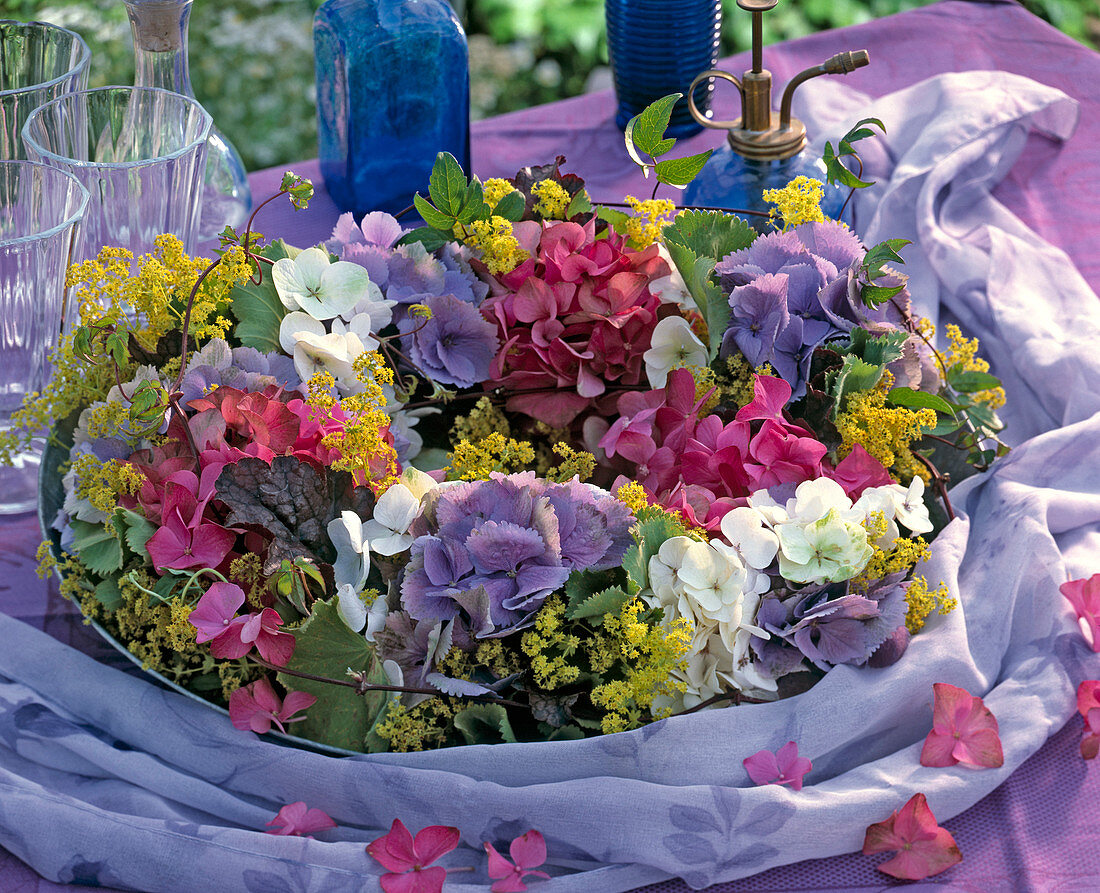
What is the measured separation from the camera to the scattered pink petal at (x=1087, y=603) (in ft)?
1.99

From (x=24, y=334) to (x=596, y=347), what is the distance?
0.33 m

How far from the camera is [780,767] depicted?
0.55 m

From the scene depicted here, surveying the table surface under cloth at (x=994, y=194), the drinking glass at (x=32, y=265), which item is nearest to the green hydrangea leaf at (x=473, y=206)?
the drinking glass at (x=32, y=265)

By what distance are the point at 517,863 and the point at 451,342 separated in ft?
0.94

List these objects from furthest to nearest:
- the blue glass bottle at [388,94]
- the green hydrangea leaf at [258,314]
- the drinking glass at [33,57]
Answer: the blue glass bottle at [388,94]
the drinking glass at [33,57]
the green hydrangea leaf at [258,314]

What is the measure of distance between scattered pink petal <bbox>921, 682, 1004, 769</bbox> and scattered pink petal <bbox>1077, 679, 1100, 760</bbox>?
0.06m

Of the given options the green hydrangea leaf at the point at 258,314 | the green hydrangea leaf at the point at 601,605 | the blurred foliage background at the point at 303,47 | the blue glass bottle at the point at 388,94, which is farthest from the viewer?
the blurred foliage background at the point at 303,47

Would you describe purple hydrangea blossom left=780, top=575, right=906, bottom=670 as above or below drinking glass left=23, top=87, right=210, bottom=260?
below

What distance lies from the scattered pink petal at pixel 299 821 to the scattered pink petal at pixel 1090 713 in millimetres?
387

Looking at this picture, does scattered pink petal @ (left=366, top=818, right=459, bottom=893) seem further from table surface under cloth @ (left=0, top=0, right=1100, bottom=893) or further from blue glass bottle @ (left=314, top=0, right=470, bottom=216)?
blue glass bottle @ (left=314, top=0, right=470, bottom=216)

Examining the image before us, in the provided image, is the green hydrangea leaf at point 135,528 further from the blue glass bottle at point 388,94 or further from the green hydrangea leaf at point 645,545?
the blue glass bottle at point 388,94

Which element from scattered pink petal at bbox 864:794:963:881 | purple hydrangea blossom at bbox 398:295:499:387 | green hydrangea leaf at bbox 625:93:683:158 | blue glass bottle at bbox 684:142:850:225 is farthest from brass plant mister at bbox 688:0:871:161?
scattered pink petal at bbox 864:794:963:881

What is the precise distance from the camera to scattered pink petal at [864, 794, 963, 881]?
538 millimetres

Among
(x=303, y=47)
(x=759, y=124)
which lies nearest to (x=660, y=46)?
(x=759, y=124)
